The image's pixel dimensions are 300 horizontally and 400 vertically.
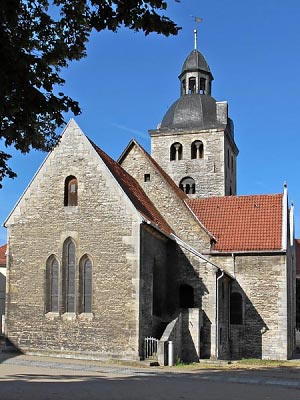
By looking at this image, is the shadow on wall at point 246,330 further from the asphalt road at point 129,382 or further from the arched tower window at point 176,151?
the arched tower window at point 176,151

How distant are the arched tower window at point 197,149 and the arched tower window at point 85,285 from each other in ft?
51.3

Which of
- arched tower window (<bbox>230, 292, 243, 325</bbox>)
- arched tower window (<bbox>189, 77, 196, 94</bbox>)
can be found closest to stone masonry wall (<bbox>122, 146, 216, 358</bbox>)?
arched tower window (<bbox>230, 292, 243, 325</bbox>)

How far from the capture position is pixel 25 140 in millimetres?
9070

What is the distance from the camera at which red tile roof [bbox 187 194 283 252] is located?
26969 mm

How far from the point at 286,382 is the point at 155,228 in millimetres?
8638

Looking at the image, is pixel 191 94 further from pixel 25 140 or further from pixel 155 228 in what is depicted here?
pixel 25 140

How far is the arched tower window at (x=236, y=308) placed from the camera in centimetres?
2669

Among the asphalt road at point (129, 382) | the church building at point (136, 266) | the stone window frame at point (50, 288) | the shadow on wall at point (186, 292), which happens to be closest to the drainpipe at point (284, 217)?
the church building at point (136, 266)

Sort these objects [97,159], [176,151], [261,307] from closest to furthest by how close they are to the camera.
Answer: [97,159] → [261,307] → [176,151]

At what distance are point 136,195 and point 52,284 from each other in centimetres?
552

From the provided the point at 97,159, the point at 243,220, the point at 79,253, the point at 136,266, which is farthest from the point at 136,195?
the point at 243,220

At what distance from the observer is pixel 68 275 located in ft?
75.4

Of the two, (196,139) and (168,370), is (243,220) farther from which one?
(168,370)

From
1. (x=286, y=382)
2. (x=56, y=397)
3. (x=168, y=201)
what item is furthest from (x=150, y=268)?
(x=56, y=397)
